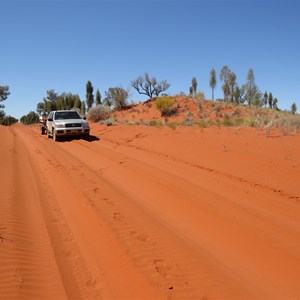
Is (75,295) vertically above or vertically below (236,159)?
below

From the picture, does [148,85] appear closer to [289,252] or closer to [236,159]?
[236,159]

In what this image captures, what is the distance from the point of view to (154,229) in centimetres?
561

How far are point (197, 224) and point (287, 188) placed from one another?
334cm

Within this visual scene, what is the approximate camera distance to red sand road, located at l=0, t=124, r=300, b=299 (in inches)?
156

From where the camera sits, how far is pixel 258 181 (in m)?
8.75

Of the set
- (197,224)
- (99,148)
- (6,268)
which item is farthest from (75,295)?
(99,148)

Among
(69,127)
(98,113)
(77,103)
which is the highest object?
(77,103)

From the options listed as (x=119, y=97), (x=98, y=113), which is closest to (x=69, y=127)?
(x=98, y=113)

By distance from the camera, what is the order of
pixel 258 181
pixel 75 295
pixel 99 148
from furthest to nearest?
pixel 99 148, pixel 258 181, pixel 75 295

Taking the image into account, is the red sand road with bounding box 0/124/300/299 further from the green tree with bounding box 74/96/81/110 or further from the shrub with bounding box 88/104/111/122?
the green tree with bounding box 74/96/81/110

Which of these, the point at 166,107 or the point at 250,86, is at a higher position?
the point at 250,86

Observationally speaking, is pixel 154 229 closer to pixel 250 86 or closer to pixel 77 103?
pixel 250 86

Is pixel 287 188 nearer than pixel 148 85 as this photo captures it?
Yes

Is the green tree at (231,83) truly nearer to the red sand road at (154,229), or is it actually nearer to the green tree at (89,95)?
the green tree at (89,95)
